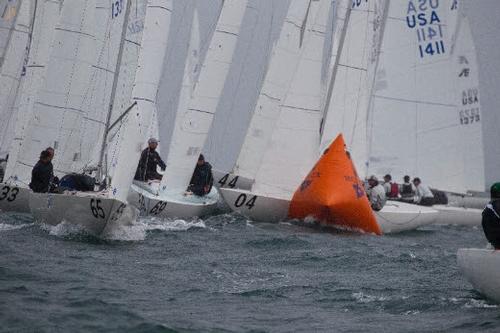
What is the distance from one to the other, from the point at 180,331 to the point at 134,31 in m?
9.58

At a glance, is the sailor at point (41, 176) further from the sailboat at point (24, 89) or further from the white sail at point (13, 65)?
the white sail at point (13, 65)

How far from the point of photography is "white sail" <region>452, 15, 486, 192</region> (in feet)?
103

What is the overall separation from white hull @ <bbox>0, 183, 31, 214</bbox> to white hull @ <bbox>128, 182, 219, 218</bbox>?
201cm

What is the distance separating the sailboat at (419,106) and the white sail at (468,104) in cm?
47

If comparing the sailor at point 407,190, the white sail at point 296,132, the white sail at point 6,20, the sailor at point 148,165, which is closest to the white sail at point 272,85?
the white sail at point 296,132

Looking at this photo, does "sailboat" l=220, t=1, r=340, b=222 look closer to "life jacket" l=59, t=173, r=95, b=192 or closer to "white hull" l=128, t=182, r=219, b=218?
"white hull" l=128, t=182, r=219, b=218

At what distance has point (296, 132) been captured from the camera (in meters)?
22.4

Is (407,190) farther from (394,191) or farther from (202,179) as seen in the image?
(202,179)

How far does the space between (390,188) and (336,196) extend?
7151mm

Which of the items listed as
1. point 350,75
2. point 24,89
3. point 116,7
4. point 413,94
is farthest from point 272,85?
point 116,7

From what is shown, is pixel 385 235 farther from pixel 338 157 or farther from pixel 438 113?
pixel 438 113

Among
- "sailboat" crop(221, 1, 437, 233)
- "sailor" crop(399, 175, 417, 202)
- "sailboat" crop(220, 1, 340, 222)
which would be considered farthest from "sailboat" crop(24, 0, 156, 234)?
"sailor" crop(399, 175, 417, 202)

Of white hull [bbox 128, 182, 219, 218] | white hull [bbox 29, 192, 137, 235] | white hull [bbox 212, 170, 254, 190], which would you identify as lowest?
white hull [bbox 29, 192, 137, 235]

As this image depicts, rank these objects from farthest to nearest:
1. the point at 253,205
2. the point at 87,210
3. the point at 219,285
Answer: the point at 253,205
the point at 87,210
the point at 219,285
